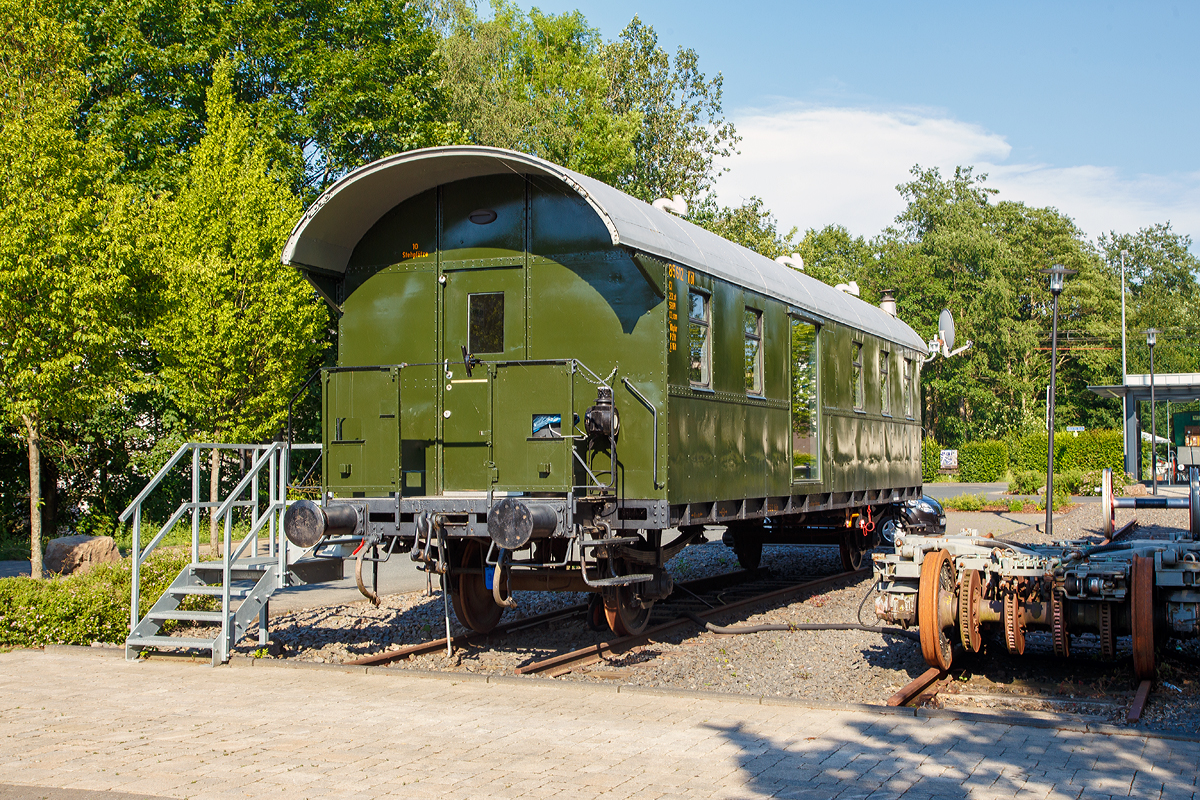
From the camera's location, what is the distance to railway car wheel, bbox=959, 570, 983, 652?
7.52 meters

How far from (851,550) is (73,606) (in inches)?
419

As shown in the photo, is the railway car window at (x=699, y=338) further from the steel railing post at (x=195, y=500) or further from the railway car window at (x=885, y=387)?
the railway car window at (x=885, y=387)

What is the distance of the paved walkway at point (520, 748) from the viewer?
5039 millimetres

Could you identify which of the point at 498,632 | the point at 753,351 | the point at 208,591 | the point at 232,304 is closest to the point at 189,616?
the point at 208,591

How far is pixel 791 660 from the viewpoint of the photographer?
29.4 feet

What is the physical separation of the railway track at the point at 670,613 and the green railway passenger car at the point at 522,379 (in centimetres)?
28

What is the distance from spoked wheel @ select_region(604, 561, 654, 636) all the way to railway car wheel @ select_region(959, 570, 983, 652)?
9.32 ft

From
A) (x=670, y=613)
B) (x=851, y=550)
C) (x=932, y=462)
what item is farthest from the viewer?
(x=932, y=462)

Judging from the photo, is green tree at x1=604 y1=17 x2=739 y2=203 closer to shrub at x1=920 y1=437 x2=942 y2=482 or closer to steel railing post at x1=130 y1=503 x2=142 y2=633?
shrub at x1=920 y1=437 x2=942 y2=482

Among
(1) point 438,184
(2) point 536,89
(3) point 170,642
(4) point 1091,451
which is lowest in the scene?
(3) point 170,642

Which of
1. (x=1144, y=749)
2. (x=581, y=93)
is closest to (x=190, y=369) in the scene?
(x=1144, y=749)

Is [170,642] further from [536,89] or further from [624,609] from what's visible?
[536,89]

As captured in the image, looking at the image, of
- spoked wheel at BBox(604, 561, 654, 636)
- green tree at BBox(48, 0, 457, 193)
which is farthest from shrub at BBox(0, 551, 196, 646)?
green tree at BBox(48, 0, 457, 193)

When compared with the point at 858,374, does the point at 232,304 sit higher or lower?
higher
